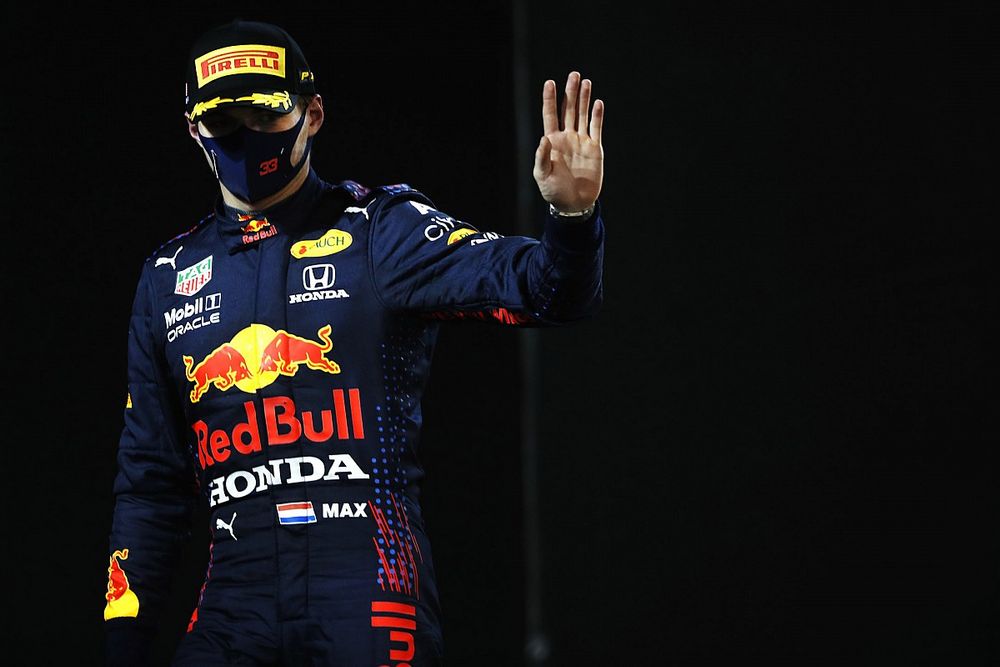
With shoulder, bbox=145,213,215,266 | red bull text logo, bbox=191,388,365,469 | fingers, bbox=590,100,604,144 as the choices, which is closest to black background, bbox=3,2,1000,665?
shoulder, bbox=145,213,215,266

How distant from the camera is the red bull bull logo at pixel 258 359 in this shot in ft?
4.91

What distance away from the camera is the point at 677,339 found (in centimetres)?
277

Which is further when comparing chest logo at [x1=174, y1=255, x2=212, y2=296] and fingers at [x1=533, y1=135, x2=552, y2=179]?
chest logo at [x1=174, y1=255, x2=212, y2=296]

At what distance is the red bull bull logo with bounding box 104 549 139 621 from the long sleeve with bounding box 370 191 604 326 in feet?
1.61

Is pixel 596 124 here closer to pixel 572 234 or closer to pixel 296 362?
pixel 572 234

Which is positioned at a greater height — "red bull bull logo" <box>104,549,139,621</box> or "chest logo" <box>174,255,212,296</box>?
"chest logo" <box>174,255,212,296</box>

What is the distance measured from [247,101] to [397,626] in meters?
0.67

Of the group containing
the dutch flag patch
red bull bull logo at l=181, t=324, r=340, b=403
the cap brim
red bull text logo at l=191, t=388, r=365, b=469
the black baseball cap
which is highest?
the black baseball cap

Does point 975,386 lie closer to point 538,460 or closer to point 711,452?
point 711,452

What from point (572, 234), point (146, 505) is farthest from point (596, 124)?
point (146, 505)

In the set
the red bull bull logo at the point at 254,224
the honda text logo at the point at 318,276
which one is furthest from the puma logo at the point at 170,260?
the honda text logo at the point at 318,276

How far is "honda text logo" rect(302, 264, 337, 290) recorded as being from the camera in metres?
1.53

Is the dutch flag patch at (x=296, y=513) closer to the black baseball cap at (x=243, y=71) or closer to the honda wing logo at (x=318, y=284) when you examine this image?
the honda wing logo at (x=318, y=284)

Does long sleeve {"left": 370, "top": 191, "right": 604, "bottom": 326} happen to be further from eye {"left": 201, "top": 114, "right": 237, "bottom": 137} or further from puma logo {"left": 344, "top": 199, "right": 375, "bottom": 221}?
eye {"left": 201, "top": 114, "right": 237, "bottom": 137}
